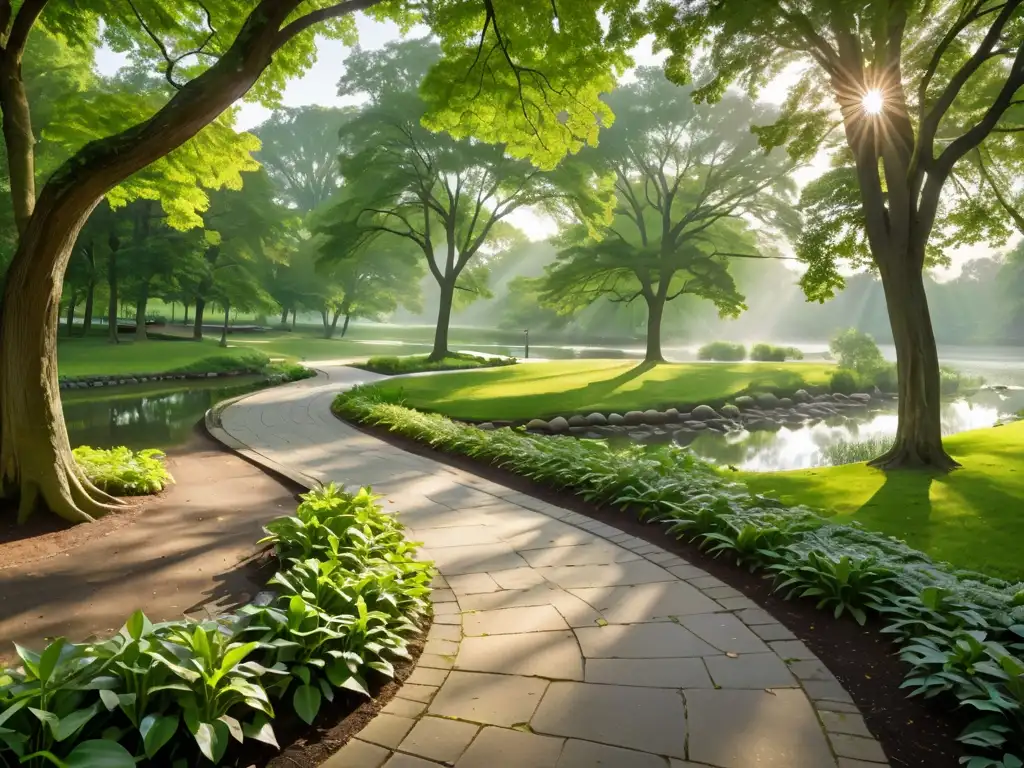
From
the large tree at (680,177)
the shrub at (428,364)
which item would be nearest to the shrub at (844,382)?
the large tree at (680,177)

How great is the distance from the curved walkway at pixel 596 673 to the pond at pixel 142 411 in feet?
23.4

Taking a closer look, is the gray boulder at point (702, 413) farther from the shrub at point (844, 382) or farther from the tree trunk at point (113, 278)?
the tree trunk at point (113, 278)

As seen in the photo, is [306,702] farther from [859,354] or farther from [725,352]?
[725,352]

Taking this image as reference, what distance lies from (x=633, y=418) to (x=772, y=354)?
1937cm

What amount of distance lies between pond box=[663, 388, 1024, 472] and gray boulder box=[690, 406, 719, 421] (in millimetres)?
1005

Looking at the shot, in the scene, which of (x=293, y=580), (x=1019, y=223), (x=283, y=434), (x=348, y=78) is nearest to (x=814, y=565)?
(x=293, y=580)

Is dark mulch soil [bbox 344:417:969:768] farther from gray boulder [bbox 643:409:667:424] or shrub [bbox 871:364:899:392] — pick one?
shrub [bbox 871:364:899:392]

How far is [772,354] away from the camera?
3058cm

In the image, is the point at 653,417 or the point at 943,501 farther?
the point at 653,417

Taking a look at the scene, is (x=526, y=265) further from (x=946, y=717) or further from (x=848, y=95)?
(x=946, y=717)

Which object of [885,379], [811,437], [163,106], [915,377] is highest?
[163,106]

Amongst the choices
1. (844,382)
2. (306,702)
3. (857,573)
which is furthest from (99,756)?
(844,382)

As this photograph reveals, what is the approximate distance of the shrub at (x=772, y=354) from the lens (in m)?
30.4

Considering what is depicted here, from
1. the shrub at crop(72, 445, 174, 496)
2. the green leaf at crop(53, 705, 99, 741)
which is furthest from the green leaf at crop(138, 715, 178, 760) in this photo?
the shrub at crop(72, 445, 174, 496)
